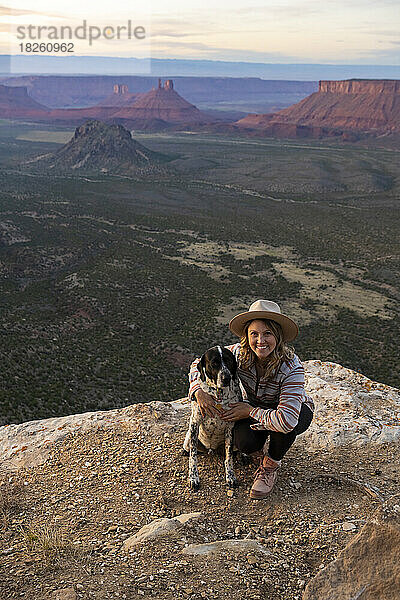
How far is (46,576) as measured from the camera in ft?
14.4

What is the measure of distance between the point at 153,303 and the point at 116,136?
290 feet

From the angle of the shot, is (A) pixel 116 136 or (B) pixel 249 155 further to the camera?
(B) pixel 249 155

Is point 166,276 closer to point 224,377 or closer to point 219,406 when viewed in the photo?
point 219,406

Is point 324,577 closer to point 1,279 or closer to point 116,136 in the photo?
point 1,279

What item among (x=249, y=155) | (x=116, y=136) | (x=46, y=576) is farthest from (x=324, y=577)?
(x=249, y=155)

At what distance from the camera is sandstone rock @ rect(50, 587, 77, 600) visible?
13.3ft

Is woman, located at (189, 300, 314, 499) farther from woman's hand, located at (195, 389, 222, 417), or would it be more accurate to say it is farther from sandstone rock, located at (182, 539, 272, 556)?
sandstone rock, located at (182, 539, 272, 556)

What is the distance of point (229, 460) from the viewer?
5.93 metres

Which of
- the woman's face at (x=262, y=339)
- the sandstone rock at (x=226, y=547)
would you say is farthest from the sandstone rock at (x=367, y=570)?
the woman's face at (x=262, y=339)

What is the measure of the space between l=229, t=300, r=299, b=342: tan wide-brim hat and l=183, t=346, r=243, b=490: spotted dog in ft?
1.15

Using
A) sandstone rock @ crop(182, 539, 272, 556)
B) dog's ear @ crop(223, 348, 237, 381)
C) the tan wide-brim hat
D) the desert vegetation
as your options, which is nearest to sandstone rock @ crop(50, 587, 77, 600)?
sandstone rock @ crop(182, 539, 272, 556)

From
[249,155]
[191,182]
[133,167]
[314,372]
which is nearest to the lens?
[314,372]

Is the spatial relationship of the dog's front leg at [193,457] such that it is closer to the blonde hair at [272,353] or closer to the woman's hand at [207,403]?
the woman's hand at [207,403]

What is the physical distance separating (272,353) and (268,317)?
388 millimetres
